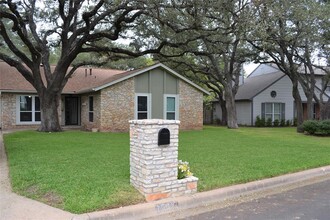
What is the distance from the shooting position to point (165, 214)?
5.02m

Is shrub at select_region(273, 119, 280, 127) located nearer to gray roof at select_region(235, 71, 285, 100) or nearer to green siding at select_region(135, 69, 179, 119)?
gray roof at select_region(235, 71, 285, 100)

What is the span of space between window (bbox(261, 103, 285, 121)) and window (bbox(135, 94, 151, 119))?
12.4 meters

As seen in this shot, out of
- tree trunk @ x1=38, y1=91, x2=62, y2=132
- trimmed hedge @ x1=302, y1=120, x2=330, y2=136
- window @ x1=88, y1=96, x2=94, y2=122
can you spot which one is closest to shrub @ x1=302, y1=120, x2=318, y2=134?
trimmed hedge @ x1=302, y1=120, x2=330, y2=136

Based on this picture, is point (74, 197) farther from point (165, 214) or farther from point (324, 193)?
point (324, 193)

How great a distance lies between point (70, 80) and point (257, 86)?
16.2 m

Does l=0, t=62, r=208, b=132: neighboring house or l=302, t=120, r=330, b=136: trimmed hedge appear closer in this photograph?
l=302, t=120, r=330, b=136: trimmed hedge

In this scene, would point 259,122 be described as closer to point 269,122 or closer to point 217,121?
point 269,122

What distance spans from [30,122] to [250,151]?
15195 millimetres

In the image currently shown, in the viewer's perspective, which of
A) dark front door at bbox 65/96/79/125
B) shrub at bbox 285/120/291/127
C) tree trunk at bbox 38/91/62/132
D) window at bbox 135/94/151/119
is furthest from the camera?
shrub at bbox 285/120/291/127

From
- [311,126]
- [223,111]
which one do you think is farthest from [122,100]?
[223,111]

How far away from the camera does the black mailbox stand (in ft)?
17.8

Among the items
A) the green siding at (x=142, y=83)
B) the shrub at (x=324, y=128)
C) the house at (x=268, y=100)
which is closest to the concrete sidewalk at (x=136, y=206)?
the shrub at (x=324, y=128)

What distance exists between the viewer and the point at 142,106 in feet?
60.9

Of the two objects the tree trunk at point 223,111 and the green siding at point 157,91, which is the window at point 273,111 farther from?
the green siding at point 157,91
